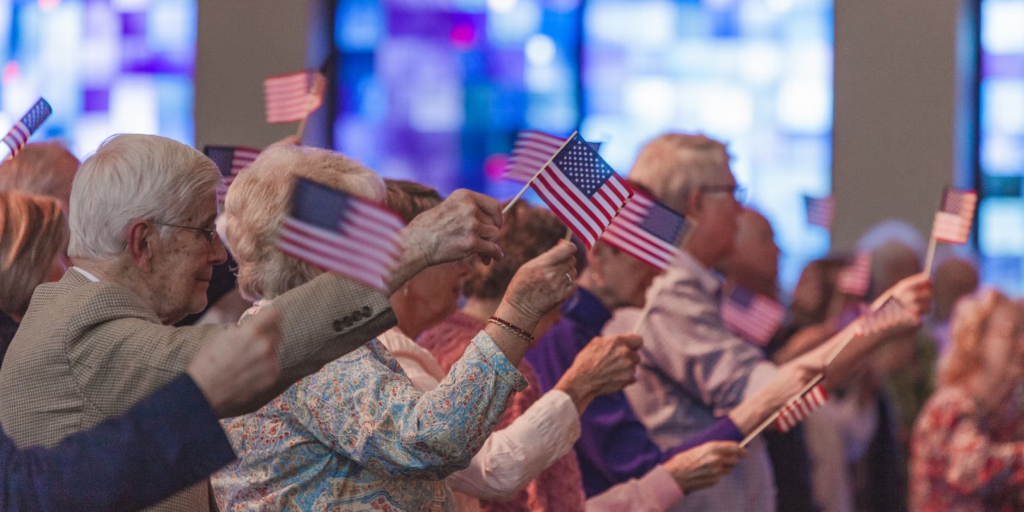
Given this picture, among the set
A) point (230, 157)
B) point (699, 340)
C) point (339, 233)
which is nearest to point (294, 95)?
point (230, 157)

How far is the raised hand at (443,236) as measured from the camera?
147 cm

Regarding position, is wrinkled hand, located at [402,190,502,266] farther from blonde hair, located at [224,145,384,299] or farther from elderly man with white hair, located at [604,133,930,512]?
elderly man with white hair, located at [604,133,930,512]

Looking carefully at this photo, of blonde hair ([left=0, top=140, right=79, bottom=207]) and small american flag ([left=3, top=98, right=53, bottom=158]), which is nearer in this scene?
small american flag ([left=3, top=98, right=53, bottom=158])

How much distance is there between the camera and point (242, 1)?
325 inches

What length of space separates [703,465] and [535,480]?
1.50 ft

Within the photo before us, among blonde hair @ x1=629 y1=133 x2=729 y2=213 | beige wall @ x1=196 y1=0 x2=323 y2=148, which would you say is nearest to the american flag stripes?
blonde hair @ x1=629 y1=133 x2=729 y2=213

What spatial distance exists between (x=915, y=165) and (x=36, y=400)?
752 centimetres

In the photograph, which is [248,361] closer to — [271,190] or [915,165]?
[271,190]

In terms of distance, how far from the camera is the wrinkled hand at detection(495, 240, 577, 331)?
168cm

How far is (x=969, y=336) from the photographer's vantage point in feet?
15.0

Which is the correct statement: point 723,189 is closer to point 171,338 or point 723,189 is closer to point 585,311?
point 585,311

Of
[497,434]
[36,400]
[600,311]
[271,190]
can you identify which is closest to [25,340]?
[36,400]

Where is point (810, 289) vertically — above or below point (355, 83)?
below

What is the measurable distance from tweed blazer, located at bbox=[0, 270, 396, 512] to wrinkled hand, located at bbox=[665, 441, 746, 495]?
4.85 feet
